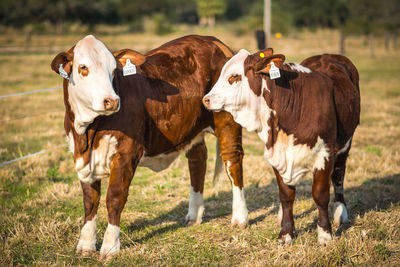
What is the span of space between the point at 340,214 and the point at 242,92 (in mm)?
1968

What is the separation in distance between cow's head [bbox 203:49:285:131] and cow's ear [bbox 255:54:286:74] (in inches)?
1.7

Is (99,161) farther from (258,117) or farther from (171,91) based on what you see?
(258,117)

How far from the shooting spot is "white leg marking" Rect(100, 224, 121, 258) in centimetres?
437

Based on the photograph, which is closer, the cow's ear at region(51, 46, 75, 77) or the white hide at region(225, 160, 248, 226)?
the cow's ear at region(51, 46, 75, 77)

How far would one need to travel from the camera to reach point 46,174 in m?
7.14

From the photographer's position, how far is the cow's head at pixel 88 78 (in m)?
3.84

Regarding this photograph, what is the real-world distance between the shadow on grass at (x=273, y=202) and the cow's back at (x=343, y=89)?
1.16 meters

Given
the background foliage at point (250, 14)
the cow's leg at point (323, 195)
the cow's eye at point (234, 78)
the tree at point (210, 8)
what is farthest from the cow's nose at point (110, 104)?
the tree at point (210, 8)

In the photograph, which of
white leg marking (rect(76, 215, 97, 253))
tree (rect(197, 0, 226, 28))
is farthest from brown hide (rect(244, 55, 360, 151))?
tree (rect(197, 0, 226, 28))

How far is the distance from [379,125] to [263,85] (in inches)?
272

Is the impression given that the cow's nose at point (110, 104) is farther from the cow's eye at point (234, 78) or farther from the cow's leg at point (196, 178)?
the cow's leg at point (196, 178)

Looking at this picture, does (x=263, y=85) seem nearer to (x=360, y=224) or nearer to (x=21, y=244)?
(x=360, y=224)

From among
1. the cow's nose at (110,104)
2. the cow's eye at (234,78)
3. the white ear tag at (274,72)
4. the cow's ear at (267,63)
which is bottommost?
the cow's nose at (110,104)

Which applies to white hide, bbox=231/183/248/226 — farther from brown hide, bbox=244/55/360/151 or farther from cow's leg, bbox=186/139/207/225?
brown hide, bbox=244/55/360/151
